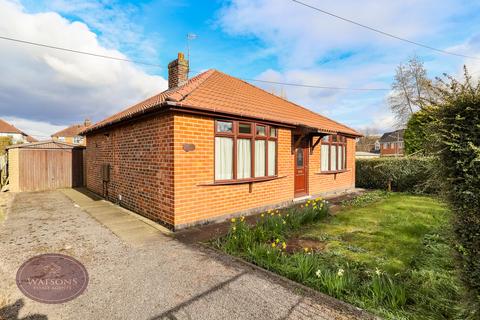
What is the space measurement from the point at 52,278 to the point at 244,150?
496 cm

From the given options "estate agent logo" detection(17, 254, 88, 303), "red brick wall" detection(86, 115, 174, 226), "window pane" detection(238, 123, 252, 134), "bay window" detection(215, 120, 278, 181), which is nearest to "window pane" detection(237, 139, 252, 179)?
"bay window" detection(215, 120, 278, 181)

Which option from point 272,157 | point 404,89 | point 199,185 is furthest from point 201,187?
point 404,89

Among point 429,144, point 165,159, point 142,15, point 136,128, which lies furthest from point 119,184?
point 429,144

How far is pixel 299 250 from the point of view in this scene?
459cm

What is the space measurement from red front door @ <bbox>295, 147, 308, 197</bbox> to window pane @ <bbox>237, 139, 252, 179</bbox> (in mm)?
3067

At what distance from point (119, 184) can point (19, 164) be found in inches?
304

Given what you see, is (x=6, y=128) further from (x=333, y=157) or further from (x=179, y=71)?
(x=333, y=157)

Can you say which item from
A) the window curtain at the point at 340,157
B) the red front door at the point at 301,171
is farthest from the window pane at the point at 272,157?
the window curtain at the point at 340,157

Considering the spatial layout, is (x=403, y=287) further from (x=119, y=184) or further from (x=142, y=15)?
(x=142, y=15)

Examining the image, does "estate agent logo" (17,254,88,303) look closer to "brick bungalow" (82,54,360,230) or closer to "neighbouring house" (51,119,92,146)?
Result: "brick bungalow" (82,54,360,230)

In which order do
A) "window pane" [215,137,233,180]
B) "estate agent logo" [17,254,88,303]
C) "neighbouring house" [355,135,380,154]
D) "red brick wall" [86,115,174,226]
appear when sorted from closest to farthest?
"estate agent logo" [17,254,88,303], "red brick wall" [86,115,174,226], "window pane" [215,137,233,180], "neighbouring house" [355,135,380,154]

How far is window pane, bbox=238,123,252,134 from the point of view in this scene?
7.01 metres

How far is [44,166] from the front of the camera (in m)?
13.0

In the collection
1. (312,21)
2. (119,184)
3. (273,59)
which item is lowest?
(119,184)
